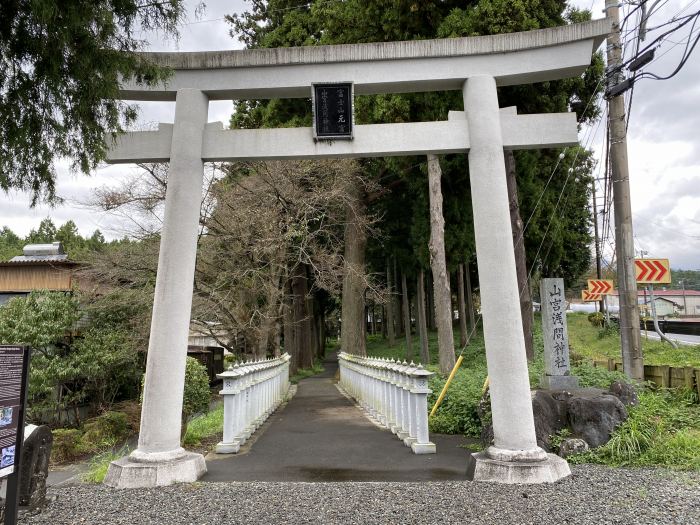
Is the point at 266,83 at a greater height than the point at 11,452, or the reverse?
the point at 266,83

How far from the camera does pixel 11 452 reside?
370 centimetres

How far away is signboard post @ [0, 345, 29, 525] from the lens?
3631mm

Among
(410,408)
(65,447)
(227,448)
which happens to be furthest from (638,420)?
(65,447)

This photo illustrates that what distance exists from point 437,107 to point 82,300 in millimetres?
11664

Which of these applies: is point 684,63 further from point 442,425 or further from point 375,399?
point 375,399

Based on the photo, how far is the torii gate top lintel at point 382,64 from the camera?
607 cm

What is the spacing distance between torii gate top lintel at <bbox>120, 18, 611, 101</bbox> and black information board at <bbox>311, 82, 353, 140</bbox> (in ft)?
0.49

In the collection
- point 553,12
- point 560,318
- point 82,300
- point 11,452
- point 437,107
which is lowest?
point 11,452

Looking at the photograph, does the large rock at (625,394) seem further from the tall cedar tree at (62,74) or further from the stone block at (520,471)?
the tall cedar tree at (62,74)

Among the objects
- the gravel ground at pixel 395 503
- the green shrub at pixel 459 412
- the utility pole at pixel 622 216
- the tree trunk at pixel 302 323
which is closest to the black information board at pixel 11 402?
the gravel ground at pixel 395 503

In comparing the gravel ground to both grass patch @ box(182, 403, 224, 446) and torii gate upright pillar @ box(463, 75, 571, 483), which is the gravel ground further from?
grass patch @ box(182, 403, 224, 446)

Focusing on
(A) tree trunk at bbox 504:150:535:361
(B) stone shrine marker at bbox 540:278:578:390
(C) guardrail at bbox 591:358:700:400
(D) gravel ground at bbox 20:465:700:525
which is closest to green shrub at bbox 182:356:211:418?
(D) gravel ground at bbox 20:465:700:525

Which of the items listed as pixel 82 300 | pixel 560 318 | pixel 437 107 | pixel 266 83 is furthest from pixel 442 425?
pixel 82 300

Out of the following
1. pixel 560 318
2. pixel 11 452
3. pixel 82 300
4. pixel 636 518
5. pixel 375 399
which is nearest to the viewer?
pixel 11 452
